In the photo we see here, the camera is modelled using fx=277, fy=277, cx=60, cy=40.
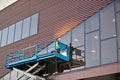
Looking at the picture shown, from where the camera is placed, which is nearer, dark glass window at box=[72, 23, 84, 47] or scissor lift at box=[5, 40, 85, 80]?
scissor lift at box=[5, 40, 85, 80]

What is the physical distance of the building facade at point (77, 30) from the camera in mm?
18984

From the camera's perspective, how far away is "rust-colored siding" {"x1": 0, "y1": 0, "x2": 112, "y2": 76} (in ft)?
74.2

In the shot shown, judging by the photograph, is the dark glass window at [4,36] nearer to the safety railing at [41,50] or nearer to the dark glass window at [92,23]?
the safety railing at [41,50]

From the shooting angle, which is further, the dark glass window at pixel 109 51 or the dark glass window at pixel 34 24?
the dark glass window at pixel 34 24

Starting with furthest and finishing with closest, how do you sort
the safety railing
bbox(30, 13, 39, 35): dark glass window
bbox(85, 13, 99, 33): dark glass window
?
bbox(30, 13, 39, 35): dark glass window, the safety railing, bbox(85, 13, 99, 33): dark glass window

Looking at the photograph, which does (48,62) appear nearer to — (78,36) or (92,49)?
(78,36)

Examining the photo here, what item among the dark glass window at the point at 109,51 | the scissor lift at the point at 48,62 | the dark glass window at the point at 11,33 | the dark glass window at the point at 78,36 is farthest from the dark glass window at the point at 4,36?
the dark glass window at the point at 109,51

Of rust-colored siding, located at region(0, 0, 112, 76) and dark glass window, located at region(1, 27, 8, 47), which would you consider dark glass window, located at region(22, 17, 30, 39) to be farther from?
dark glass window, located at region(1, 27, 8, 47)

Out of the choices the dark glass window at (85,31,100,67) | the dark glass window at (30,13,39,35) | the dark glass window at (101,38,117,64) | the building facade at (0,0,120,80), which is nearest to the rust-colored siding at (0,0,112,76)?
the building facade at (0,0,120,80)

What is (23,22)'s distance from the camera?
3019 cm

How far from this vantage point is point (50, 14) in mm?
26281

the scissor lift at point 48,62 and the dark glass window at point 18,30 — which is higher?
the dark glass window at point 18,30

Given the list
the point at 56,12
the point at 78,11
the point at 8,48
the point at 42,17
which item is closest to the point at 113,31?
the point at 78,11

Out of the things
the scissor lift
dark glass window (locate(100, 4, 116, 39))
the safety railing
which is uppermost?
dark glass window (locate(100, 4, 116, 39))
